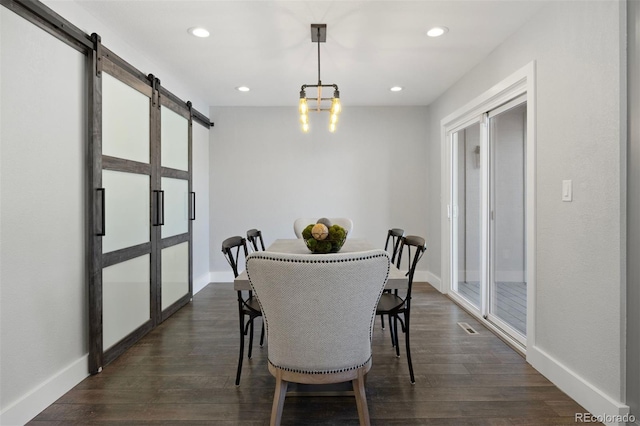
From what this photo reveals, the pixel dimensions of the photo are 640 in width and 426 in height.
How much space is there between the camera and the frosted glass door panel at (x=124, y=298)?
2.68 meters

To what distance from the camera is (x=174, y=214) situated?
3959 millimetres

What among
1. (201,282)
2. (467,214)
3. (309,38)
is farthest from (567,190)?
(201,282)

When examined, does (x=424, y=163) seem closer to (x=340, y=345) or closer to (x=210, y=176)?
(x=210, y=176)

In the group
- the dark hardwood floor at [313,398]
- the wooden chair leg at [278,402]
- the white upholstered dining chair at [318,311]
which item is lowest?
the dark hardwood floor at [313,398]

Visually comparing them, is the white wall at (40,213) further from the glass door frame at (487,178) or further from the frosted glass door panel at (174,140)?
the glass door frame at (487,178)

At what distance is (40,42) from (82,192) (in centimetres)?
87

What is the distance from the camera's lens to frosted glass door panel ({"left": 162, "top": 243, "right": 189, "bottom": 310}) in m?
3.71

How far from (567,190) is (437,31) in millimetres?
1485

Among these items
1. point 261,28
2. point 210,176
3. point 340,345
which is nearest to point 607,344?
point 340,345

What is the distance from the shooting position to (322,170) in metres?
5.30

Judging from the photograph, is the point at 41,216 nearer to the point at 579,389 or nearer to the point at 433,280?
the point at 579,389

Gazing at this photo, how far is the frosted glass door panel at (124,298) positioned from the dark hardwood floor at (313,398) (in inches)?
7.2

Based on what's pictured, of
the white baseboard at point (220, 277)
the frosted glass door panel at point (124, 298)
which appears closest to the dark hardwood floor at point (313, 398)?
the frosted glass door panel at point (124, 298)

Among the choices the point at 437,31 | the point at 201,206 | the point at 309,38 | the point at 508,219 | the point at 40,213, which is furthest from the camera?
the point at 201,206
